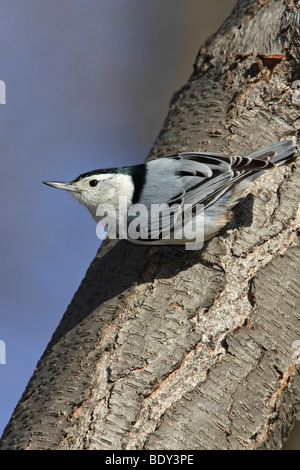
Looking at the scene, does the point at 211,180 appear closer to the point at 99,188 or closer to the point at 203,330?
the point at 99,188

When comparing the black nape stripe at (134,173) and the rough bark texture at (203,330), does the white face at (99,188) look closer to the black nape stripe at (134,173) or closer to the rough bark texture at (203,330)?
the black nape stripe at (134,173)

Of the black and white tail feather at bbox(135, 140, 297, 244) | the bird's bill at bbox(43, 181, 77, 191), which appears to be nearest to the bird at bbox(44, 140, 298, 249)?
the black and white tail feather at bbox(135, 140, 297, 244)

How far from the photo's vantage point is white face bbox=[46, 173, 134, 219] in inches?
90.9

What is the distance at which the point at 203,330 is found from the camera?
169 centimetres

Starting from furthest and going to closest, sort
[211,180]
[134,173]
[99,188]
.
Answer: [99,188], [134,173], [211,180]

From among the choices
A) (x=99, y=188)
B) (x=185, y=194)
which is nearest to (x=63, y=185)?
(x=99, y=188)

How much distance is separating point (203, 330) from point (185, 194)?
2.17 ft

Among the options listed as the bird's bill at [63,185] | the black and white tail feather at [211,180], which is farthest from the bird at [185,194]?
the bird's bill at [63,185]

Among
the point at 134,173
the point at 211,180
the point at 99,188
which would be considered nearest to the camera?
the point at 211,180

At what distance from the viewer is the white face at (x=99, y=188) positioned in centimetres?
231

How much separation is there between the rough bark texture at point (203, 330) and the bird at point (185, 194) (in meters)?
0.07

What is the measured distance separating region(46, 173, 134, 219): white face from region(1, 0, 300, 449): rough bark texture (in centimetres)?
27
